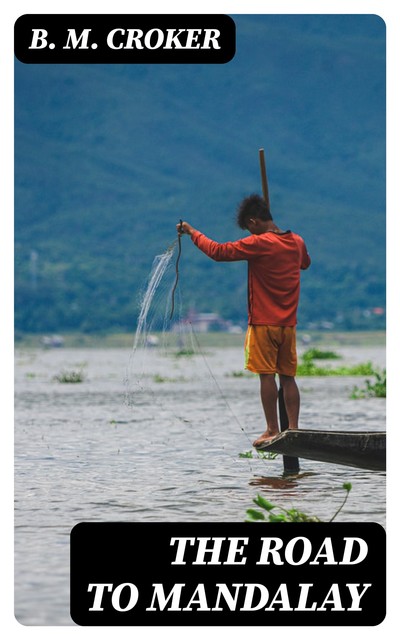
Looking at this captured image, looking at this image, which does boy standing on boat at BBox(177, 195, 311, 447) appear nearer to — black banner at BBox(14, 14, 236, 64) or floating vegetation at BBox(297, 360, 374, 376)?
black banner at BBox(14, 14, 236, 64)

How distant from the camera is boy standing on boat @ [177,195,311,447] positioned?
852cm

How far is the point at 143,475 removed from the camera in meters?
10.1

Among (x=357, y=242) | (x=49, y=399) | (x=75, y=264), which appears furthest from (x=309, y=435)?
(x=357, y=242)

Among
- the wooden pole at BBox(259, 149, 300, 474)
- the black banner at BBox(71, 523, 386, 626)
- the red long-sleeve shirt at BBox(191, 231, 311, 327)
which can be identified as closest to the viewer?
the black banner at BBox(71, 523, 386, 626)

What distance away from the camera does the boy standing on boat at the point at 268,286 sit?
852 cm

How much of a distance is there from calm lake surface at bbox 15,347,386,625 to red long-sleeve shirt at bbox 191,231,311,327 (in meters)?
0.65

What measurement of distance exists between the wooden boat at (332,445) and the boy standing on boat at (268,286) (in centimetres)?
24

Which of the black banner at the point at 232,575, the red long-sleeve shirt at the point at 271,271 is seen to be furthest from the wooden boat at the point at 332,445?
the black banner at the point at 232,575

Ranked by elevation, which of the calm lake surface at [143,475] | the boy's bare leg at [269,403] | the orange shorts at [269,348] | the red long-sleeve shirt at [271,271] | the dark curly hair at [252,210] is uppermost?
the dark curly hair at [252,210]

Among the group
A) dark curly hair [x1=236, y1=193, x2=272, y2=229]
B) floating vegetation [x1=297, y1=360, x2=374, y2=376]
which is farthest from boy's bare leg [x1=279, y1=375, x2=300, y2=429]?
floating vegetation [x1=297, y1=360, x2=374, y2=376]

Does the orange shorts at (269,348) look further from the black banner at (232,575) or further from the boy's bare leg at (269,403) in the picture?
the black banner at (232,575)

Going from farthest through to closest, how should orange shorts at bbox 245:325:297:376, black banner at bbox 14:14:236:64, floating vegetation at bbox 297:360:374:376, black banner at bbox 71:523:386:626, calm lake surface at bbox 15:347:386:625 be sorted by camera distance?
1. floating vegetation at bbox 297:360:374:376
2. orange shorts at bbox 245:325:297:376
3. black banner at bbox 14:14:236:64
4. calm lake surface at bbox 15:347:386:625
5. black banner at bbox 71:523:386:626

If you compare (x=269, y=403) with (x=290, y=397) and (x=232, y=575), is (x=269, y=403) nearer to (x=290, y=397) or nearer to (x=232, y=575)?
(x=290, y=397)
